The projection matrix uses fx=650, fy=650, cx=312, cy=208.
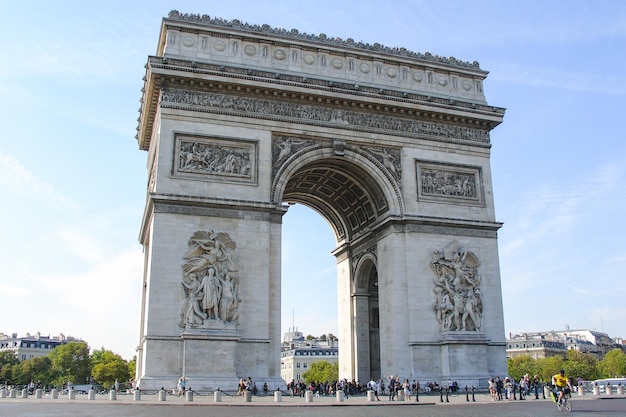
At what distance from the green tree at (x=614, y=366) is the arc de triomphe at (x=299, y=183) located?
203 ft

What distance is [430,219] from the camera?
29.9m

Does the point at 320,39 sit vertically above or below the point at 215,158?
above

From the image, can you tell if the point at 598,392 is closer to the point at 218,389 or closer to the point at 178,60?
the point at 218,389

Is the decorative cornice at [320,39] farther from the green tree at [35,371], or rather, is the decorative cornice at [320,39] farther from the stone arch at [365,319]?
the green tree at [35,371]

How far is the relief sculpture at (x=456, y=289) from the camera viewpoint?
94.6 ft

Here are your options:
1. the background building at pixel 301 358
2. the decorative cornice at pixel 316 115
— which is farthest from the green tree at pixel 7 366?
the decorative cornice at pixel 316 115

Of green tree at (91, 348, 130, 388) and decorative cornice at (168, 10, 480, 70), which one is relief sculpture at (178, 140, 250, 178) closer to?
decorative cornice at (168, 10, 480, 70)

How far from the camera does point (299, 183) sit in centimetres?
3412

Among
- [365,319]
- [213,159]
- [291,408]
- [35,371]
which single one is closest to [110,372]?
[35,371]

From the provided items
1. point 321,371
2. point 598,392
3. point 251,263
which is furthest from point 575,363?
point 251,263

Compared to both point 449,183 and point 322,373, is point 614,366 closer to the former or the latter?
point 322,373

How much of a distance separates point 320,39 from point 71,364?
7504cm

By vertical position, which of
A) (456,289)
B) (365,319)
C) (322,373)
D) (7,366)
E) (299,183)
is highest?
(299,183)

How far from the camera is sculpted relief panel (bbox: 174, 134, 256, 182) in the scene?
27.2 metres
